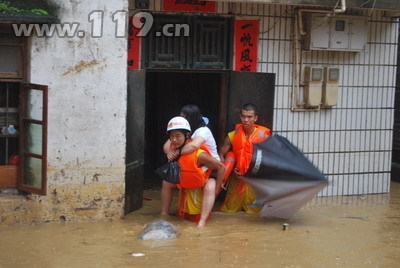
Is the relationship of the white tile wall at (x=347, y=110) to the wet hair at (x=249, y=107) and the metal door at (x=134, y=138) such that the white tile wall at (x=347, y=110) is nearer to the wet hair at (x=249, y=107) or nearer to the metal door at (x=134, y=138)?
the wet hair at (x=249, y=107)

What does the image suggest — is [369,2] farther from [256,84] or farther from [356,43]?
[256,84]

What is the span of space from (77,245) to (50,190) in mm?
939

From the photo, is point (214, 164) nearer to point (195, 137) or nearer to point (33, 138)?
point (195, 137)

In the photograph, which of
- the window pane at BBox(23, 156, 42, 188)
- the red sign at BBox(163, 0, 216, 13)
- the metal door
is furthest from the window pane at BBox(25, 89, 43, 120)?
the red sign at BBox(163, 0, 216, 13)

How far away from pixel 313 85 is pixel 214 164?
231cm

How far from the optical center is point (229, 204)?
912 cm

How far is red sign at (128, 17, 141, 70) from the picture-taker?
28.5 feet

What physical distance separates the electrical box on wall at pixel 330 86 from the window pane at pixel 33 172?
409cm

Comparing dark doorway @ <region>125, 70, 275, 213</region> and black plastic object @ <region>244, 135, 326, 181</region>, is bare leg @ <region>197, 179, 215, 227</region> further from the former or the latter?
dark doorway @ <region>125, 70, 275, 213</region>

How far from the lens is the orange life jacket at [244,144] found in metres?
8.73

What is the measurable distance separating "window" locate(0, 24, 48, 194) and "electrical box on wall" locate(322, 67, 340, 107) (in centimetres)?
398

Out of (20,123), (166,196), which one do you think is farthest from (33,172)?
(166,196)

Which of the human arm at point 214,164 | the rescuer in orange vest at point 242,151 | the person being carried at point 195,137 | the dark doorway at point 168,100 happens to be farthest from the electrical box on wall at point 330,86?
the human arm at point 214,164

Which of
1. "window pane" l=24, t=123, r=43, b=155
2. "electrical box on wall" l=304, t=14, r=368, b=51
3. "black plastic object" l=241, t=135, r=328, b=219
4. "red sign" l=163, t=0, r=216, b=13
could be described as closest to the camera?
"window pane" l=24, t=123, r=43, b=155
